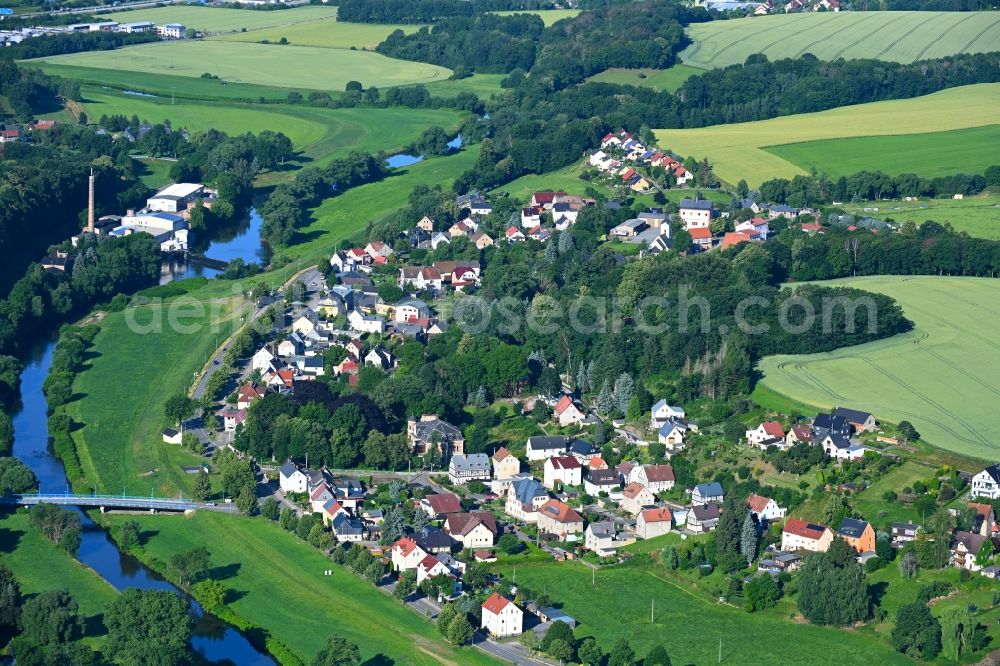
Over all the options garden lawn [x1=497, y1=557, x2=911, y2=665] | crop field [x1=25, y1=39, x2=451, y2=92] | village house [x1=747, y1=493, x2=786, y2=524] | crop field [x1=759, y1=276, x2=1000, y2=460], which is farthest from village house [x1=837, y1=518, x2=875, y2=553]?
crop field [x1=25, y1=39, x2=451, y2=92]

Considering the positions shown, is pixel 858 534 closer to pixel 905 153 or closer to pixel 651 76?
pixel 905 153

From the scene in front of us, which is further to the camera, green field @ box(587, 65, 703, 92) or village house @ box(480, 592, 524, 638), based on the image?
green field @ box(587, 65, 703, 92)

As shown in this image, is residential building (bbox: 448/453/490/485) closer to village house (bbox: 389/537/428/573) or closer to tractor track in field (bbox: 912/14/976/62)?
village house (bbox: 389/537/428/573)

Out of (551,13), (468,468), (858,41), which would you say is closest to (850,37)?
(858,41)

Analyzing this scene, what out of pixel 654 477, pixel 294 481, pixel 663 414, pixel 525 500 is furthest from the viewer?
pixel 663 414

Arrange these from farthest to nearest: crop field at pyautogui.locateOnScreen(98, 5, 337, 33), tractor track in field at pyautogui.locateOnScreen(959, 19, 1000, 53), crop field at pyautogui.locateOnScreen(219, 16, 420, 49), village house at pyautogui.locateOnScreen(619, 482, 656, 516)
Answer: crop field at pyautogui.locateOnScreen(98, 5, 337, 33), crop field at pyautogui.locateOnScreen(219, 16, 420, 49), tractor track in field at pyautogui.locateOnScreen(959, 19, 1000, 53), village house at pyautogui.locateOnScreen(619, 482, 656, 516)

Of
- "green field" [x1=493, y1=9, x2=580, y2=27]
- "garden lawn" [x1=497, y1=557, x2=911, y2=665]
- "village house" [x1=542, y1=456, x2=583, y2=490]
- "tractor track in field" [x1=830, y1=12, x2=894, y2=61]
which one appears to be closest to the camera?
"garden lawn" [x1=497, y1=557, x2=911, y2=665]

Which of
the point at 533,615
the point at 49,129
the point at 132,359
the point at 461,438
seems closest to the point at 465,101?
the point at 49,129
